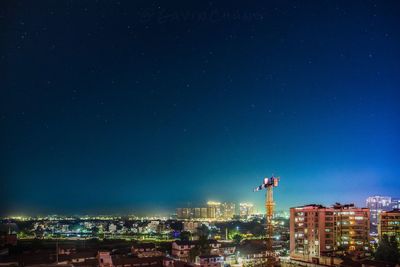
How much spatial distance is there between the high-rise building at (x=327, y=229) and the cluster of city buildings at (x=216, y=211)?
142ft

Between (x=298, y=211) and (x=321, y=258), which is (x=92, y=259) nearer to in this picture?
(x=321, y=258)

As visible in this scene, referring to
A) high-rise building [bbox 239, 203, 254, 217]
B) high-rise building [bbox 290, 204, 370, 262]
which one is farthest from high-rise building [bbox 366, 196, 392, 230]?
high-rise building [bbox 239, 203, 254, 217]

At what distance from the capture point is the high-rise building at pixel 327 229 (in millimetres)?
12156

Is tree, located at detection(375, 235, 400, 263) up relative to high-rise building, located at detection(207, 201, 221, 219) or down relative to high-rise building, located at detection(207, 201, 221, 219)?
up

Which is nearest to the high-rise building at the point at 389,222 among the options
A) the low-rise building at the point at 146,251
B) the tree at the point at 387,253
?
the tree at the point at 387,253

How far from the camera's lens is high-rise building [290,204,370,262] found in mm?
12156

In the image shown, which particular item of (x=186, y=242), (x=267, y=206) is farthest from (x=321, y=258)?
(x=186, y=242)

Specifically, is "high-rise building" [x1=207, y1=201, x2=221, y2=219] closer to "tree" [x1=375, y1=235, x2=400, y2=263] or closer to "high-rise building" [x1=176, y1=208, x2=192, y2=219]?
"high-rise building" [x1=176, y1=208, x2=192, y2=219]

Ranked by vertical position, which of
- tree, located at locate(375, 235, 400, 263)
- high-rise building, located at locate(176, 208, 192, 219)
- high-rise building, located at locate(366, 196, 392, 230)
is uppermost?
tree, located at locate(375, 235, 400, 263)

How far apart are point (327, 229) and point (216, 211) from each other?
4632cm

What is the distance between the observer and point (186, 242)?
12773 millimetres

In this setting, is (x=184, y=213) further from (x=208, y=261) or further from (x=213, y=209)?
(x=208, y=261)

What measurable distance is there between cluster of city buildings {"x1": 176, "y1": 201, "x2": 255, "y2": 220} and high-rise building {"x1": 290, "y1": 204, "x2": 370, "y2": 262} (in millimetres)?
43426

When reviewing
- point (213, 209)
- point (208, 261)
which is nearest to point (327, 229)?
point (208, 261)
